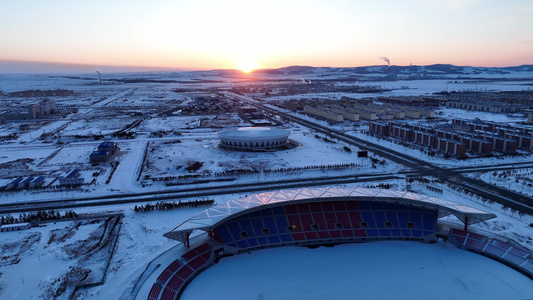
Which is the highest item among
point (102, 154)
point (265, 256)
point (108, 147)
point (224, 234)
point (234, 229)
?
point (108, 147)

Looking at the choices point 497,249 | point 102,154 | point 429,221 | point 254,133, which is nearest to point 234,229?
point 429,221

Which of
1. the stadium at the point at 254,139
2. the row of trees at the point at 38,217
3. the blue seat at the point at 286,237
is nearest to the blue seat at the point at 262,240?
the blue seat at the point at 286,237

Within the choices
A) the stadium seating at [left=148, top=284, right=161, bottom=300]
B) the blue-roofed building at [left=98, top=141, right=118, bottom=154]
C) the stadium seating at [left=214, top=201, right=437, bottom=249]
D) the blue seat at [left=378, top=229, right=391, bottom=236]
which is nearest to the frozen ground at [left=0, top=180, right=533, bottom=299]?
the stadium seating at [left=148, top=284, right=161, bottom=300]

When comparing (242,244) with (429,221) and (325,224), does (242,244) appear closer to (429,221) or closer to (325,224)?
(325,224)

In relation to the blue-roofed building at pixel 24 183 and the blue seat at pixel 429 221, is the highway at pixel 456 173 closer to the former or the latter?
the blue seat at pixel 429 221

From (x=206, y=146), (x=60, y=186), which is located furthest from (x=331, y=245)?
(x=206, y=146)
